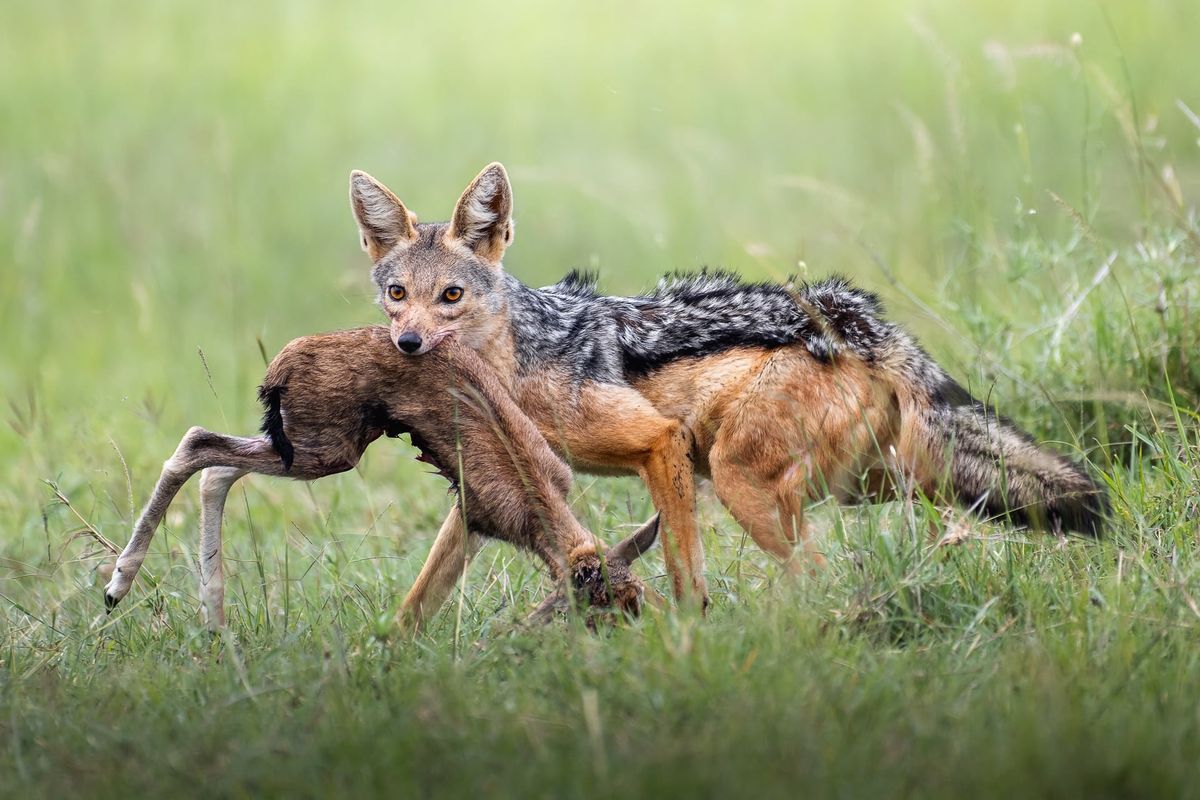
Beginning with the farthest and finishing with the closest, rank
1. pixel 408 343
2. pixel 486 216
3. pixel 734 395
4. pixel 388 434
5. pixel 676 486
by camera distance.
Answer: pixel 486 216 → pixel 734 395 → pixel 676 486 → pixel 408 343 → pixel 388 434

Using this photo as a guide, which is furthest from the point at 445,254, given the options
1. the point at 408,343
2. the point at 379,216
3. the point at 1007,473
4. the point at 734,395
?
the point at 1007,473

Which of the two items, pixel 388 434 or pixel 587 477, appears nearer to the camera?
pixel 388 434

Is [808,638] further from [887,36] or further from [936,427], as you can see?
→ [887,36]

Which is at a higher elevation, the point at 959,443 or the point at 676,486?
the point at 959,443

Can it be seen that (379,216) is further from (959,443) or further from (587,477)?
(959,443)

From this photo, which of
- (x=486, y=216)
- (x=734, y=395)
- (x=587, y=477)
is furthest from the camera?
(x=587, y=477)

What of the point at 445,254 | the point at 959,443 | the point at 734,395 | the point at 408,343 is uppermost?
the point at 445,254

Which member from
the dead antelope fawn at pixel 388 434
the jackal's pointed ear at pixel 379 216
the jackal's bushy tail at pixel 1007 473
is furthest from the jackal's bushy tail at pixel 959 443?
the jackal's pointed ear at pixel 379 216

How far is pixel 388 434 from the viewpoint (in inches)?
214

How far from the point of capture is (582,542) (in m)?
4.79

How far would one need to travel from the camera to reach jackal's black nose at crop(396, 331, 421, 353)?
5578 millimetres

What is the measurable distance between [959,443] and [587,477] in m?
2.72

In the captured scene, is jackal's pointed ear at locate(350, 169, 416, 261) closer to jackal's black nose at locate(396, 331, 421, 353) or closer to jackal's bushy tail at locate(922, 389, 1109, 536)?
jackal's black nose at locate(396, 331, 421, 353)

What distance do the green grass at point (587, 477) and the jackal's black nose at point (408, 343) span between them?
94 cm
